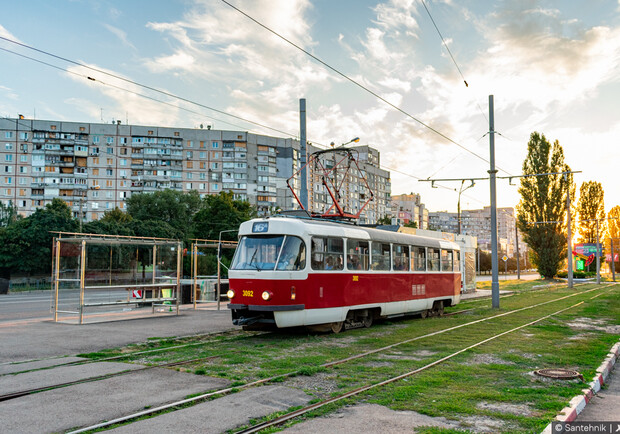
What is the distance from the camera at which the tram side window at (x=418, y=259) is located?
18.0 meters

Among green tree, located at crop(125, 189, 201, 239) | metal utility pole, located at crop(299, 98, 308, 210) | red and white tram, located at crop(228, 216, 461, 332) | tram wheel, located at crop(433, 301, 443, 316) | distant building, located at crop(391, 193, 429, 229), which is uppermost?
distant building, located at crop(391, 193, 429, 229)

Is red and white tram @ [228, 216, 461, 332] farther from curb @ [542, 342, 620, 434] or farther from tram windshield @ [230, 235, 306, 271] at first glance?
curb @ [542, 342, 620, 434]

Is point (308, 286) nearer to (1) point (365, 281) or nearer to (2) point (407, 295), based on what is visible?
(1) point (365, 281)

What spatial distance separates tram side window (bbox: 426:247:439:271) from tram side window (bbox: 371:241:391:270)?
3270 millimetres

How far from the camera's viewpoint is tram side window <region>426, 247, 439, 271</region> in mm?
19109

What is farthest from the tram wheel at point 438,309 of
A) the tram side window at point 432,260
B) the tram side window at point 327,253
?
the tram side window at point 327,253

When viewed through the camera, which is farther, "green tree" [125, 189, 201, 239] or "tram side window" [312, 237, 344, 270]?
"green tree" [125, 189, 201, 239]

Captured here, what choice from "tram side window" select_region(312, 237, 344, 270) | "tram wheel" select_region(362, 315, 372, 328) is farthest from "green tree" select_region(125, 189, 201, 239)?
"tram side window" select_region(312, 237, 344, 270)

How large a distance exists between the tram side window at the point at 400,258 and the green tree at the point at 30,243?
A: 44.1m

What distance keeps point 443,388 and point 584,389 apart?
198cm

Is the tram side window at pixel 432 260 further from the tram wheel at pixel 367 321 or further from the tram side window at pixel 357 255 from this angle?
the tram side window at pixel 357 255

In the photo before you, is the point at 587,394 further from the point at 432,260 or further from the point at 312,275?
the point at 432,260

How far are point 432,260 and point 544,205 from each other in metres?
44.6

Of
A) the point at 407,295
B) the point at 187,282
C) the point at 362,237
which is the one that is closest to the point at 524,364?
the point at 362,237
